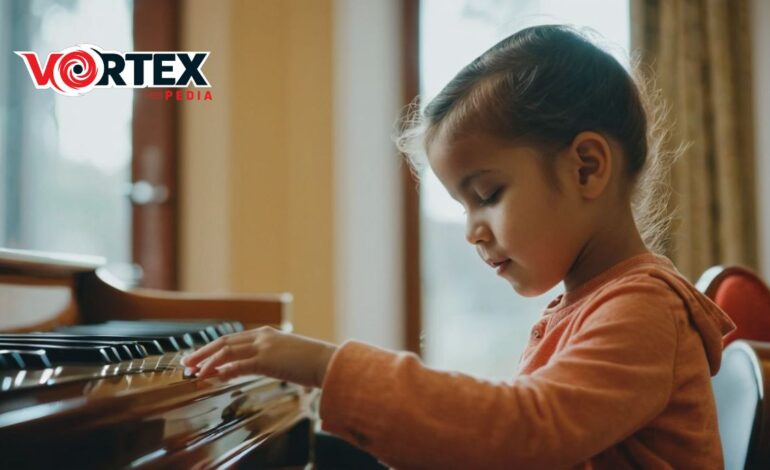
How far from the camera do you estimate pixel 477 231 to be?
35.4 inches

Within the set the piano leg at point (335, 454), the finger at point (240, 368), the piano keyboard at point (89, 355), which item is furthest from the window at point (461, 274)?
the finger at point (240, 368)

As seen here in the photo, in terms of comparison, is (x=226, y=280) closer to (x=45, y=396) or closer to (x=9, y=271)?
(x=9, y=271)

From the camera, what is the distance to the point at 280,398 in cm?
111

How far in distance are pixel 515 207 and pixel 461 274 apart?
2.48m

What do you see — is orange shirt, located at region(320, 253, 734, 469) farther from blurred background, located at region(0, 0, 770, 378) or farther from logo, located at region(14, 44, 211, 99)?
logo, located at region(14, 44, 211, 99)

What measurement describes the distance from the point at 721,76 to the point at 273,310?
8.00 feet

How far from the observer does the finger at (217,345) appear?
0.75 meters

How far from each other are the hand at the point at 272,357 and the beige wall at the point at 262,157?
2189 mm

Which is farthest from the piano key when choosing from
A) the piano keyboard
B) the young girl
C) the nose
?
the nose

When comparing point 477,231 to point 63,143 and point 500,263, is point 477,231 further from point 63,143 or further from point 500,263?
point 63,143

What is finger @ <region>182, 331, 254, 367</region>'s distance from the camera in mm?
752

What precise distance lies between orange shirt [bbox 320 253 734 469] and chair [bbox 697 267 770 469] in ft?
0.55

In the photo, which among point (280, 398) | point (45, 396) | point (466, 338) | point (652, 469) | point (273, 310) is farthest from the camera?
point (466, 338)

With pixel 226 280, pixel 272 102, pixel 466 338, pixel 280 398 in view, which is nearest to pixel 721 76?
pixel 466 338
